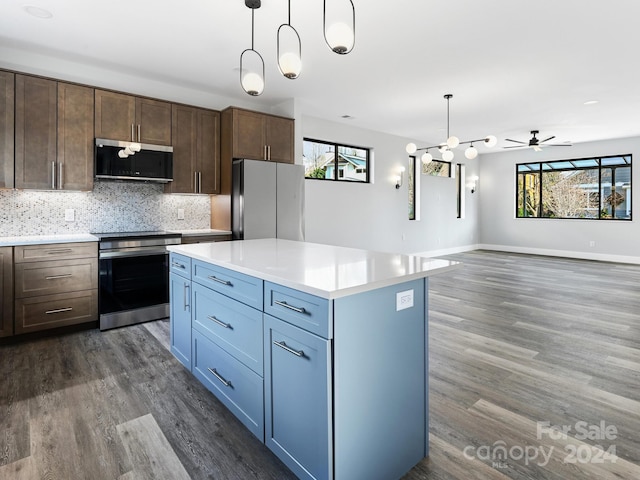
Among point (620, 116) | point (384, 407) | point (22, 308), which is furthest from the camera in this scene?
point (620, 116)

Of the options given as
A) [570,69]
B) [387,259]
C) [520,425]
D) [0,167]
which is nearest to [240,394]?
[387,259]

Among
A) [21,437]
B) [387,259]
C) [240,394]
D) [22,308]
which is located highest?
[387,259]

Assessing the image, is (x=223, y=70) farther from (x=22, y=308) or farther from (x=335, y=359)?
(x=335, y=359)

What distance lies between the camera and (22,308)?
10.5 ft

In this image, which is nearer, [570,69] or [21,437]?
[21,437]

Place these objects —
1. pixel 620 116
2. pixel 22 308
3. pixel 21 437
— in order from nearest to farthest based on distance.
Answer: pixel 21 437 → pixel 22 308 → pixel 620 116

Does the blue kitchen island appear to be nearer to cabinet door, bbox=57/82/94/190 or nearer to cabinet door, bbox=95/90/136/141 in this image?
cabinet door, bbox=57/82/94/190

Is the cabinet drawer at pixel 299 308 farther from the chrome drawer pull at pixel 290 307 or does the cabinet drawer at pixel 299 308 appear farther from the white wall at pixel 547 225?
the white wall at pixel 547 225

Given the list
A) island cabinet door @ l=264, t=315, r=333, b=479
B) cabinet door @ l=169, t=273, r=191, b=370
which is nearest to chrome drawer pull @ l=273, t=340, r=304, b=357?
island cabinet door @ l=264, t=315, r=333, b=479

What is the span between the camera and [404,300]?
5.19ft

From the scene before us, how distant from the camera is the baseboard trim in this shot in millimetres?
7660

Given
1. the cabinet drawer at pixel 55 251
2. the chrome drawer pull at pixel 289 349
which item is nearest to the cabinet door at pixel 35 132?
the cabinet drawer at pixel 55 251

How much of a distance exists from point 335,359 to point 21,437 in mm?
1778

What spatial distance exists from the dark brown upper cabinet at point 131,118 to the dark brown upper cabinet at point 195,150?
5.2 inches
